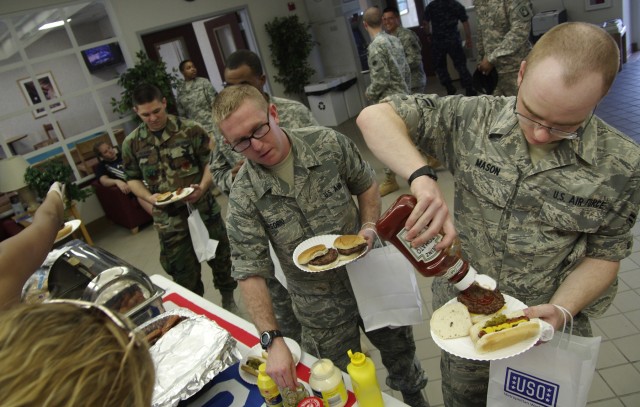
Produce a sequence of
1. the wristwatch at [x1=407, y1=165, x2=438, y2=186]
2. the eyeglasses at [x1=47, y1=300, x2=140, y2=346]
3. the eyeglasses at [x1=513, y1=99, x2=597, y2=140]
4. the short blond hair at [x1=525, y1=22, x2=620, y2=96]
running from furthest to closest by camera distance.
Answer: the wristwatch at [x1=407, y1=165, x2=438, y2=186] < the eyeglasses at [x1=513, y1=99, x2=597, y2=140] < the short blond hair at [x1=525, y1=22, x2=620, y2=96] < the eyeglasses at [x1=47, y1=300, x2=140, y2=346]

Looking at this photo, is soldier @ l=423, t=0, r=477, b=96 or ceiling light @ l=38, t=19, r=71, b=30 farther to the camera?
soldier @ l=423, t=0, r=477, b=96

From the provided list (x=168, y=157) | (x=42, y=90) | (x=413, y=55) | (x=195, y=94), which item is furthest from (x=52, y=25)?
(x=413, y=55)

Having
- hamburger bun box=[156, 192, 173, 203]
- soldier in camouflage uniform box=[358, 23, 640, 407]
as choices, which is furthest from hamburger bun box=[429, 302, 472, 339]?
hamburger bun box=[156, 192, 173, 203]

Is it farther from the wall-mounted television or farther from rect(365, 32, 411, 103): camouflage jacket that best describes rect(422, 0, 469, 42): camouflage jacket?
the wall-mounted television

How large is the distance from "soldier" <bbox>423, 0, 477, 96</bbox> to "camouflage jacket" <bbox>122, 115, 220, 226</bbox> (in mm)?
4942

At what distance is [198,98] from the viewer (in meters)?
6.55

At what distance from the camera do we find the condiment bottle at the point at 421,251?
1.23 metres

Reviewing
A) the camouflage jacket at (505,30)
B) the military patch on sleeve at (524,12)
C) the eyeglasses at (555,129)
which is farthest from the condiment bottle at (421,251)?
the military patch on sleeve at (524,12)

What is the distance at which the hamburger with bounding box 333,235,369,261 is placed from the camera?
1.69 m

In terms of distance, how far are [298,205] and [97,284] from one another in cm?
88

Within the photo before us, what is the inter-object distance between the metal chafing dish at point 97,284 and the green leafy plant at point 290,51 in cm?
701

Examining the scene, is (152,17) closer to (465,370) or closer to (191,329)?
(191,329)

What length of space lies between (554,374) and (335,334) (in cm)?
96

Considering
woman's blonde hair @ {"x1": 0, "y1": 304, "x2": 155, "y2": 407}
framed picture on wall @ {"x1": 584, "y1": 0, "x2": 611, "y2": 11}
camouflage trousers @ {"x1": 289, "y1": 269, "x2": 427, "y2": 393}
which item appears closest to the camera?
woman's blonde hair @ {"x1": 0, "y1": 304, "x2": 155, "y2": 407}
